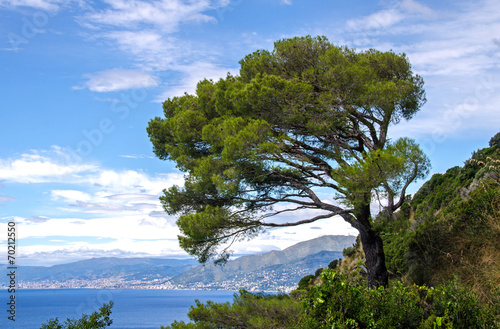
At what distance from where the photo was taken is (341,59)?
10.2 m

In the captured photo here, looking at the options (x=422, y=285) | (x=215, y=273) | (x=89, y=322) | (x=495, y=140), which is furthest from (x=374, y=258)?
(x=215, y=273)

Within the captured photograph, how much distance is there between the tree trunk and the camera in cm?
951

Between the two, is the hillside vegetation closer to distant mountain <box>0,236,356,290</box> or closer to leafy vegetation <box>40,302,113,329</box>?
leafy vegetation <box>40,302,113,329</box>

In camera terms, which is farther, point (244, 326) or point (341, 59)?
point (341, 59)

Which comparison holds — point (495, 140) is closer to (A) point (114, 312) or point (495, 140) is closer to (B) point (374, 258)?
(B) point (374, 258)

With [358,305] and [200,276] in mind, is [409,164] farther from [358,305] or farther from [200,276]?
[200,276]

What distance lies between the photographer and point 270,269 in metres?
108

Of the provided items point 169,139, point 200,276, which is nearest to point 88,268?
point 200,276

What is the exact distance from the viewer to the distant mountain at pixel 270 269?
94000mm

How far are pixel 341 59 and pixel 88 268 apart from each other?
20740 centimetres

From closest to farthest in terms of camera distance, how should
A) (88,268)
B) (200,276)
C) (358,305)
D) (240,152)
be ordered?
(358,305) < (240,152) < (200,276) < (88,268)

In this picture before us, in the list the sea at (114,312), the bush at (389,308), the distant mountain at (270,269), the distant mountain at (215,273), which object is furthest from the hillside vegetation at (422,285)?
the distant mountain at (270,269)

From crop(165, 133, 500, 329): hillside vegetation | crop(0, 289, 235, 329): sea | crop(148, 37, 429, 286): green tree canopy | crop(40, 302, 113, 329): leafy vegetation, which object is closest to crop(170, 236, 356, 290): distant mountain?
crop(0, 289, 235, 329): sea

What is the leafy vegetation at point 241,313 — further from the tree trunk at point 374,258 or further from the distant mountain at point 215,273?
the distant mountain at point 215,273
